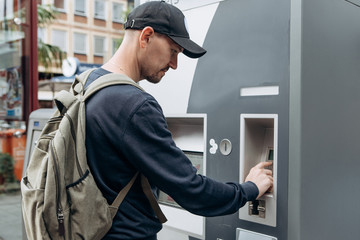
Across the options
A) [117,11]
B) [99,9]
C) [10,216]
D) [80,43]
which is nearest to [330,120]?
[10,216]

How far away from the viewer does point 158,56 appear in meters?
1.54

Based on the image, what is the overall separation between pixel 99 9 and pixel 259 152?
21.2m

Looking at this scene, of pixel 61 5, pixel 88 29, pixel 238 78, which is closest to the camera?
pixel 238 78

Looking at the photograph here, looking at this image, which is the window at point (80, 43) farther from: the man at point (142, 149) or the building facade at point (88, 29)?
the man at point (142, 149)

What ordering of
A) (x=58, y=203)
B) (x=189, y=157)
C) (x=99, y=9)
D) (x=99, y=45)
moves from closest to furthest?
(x=58, y=203), (x=189, y=157), (x=99, y=45), (x=99, y=9)

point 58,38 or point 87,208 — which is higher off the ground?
point 58,38

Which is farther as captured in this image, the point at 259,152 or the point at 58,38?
the point at 58,38

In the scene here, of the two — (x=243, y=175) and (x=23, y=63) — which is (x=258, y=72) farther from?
(x=23, y=63)

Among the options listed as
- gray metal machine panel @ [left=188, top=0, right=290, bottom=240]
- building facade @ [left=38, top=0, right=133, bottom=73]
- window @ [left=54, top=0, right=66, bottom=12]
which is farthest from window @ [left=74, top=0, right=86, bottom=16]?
gray metal machine panel @ [left=188, top=0, right=290, bottom=240]

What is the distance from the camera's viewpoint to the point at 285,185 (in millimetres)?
1610

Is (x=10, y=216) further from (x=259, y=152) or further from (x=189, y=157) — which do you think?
(x=259, y=152)

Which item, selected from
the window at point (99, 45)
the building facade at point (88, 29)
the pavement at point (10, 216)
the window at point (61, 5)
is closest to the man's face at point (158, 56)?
the pavement at point (10, 216)

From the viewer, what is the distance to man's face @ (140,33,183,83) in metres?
1.51

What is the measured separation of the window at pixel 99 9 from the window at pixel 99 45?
1301mm
